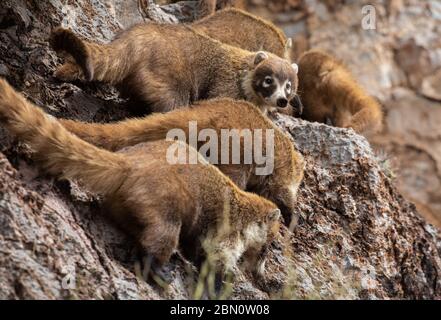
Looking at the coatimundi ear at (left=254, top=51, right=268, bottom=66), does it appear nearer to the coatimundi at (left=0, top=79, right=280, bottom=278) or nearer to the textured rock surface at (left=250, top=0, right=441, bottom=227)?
the coatimundi at (left=0, top=79, right=280, bottom=278)

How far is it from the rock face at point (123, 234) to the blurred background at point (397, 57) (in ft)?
28.7

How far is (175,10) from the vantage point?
42.9ft

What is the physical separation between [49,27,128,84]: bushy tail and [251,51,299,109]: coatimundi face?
176 cm

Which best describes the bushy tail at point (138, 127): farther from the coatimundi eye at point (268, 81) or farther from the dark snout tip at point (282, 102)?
the coatimundi eye at point (268, 81)

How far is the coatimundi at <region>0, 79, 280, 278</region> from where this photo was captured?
263 inches

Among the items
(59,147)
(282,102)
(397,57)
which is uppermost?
(397,57)

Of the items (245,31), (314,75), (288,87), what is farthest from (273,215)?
(314,75)

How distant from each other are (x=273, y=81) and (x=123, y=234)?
11.3 ft

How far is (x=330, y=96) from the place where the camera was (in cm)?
1245

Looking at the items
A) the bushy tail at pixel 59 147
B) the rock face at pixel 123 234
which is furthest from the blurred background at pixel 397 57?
the bushy tail at pixel 59 147

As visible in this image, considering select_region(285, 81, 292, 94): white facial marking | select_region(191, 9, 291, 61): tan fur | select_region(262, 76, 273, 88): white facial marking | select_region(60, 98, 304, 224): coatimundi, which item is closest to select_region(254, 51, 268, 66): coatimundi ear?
select_region(262, 76, 273, 88): white facial marking

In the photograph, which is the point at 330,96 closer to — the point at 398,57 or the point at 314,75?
the point at 314,75
